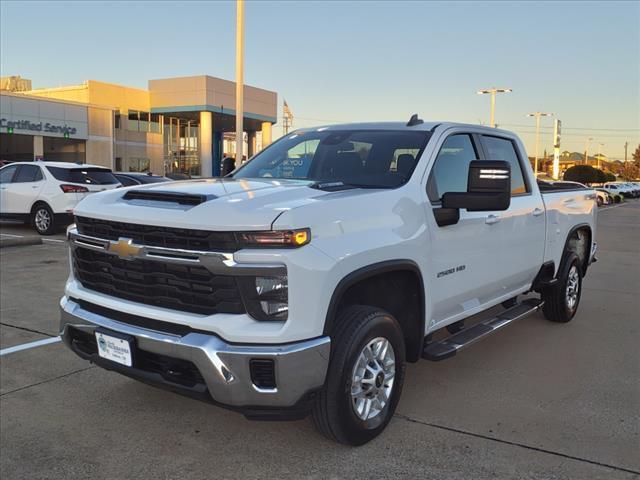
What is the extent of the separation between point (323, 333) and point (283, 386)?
330 mm

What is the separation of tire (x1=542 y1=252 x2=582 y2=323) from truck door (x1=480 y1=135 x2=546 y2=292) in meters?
0.71

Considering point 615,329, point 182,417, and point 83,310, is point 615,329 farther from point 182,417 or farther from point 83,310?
point 83,310

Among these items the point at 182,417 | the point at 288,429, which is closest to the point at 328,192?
the point at 288,429

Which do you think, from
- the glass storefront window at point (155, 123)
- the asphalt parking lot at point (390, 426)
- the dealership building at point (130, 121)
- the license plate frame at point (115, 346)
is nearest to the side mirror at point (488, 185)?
the asphalt parking lot at point (390, 426)

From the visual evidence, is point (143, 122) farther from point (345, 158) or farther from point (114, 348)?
point (114, 348)

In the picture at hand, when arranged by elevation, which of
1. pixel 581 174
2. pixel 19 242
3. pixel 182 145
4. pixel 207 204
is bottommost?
pixel 19 242

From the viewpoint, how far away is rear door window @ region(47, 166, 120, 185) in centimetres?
1323

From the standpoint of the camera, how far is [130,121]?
1844 inches

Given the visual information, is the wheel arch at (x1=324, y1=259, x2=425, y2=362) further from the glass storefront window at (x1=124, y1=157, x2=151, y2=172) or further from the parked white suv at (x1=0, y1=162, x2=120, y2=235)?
the glass storefront window at (x1=124, y1=157, x2=151, y2=172)

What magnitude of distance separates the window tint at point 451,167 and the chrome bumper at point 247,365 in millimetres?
1548

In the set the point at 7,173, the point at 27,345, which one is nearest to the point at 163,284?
the point at 27,345

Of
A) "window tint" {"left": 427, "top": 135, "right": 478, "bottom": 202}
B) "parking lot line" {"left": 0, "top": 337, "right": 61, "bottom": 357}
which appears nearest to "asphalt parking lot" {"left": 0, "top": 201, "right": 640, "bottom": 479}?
"parking lot line" {"left": 0, "top": 337, "right": 61, "bottom": 357}

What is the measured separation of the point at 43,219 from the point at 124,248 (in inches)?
441

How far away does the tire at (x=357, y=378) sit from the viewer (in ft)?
10.3
